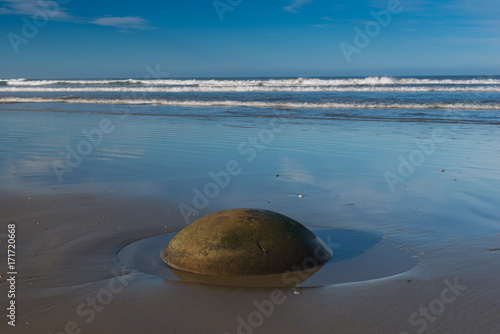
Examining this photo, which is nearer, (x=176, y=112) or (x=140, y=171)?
(x=140, y=171)

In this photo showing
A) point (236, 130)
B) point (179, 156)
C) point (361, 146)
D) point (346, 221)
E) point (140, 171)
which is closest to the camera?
point (346, 221)

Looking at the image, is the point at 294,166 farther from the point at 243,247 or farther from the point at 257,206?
the point at 243,247

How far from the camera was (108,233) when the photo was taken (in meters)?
4.86

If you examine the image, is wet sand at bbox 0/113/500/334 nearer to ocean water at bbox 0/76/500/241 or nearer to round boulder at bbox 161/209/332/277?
ocean water at bbox 0/76/500/241

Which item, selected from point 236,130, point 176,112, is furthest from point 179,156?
point 176,112

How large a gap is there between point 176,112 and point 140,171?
40.5 ft

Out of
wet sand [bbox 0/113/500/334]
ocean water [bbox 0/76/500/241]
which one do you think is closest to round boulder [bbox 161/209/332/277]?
wet sand [bbox 0/113/500/334]

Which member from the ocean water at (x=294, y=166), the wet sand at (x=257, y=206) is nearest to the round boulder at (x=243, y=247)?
the wet sand at (x=257, y=206)

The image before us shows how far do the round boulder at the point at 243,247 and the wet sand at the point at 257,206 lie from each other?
249mm

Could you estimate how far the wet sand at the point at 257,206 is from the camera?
3.14 metres

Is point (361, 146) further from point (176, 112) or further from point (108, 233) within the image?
point (176, 112)

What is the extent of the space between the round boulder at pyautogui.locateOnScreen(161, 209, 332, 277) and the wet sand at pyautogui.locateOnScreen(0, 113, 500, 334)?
0.25 metres

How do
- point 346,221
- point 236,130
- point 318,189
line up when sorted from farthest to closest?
point 236,130 → point 318,189 → point 346,221

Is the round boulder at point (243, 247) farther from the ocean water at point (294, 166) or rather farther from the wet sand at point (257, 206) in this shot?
the ocean water at point (294, 166)
